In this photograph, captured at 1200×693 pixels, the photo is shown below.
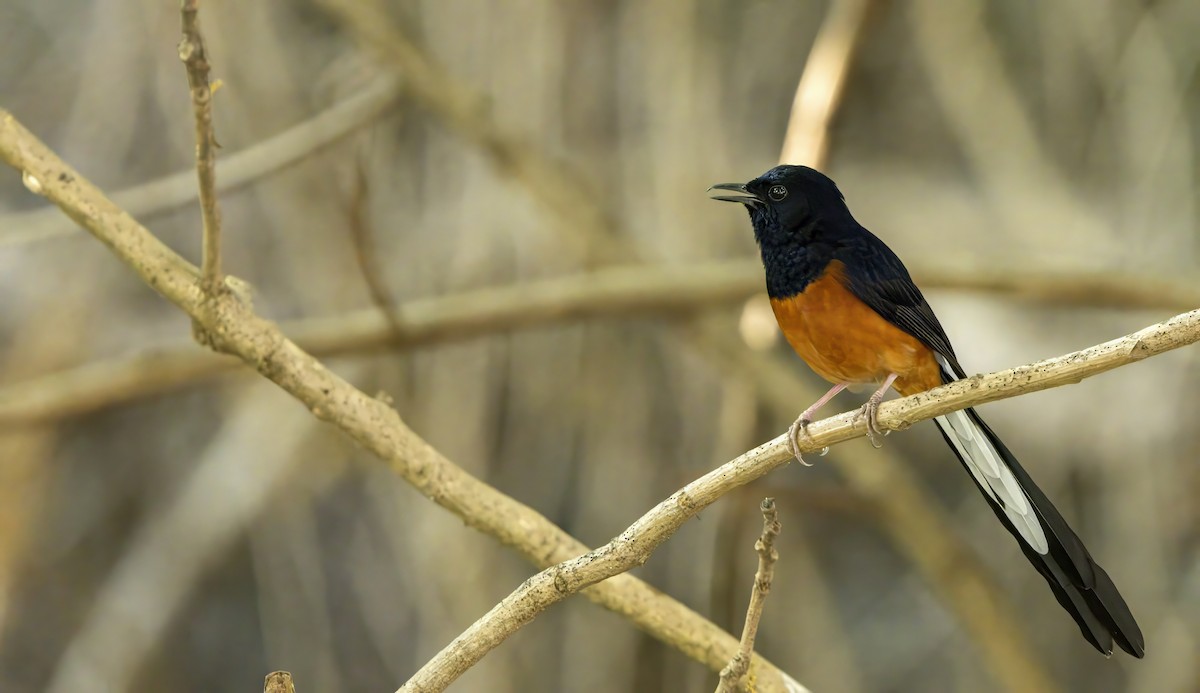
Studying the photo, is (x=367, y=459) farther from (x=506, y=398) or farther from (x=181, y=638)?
(x=181, y=638)

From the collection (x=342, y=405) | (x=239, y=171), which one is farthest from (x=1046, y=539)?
(x=239, y=171)

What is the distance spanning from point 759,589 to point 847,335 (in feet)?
1.90

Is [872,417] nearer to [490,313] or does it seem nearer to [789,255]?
[789,255]

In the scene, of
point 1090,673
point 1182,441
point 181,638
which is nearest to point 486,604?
point 181,638

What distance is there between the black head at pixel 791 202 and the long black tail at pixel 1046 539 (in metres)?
0.40

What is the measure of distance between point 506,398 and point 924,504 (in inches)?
51.8

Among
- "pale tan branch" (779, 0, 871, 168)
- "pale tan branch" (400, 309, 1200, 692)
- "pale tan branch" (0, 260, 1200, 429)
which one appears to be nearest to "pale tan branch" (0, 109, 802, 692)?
"pale tan branch" (400, 309, 1200, 692)

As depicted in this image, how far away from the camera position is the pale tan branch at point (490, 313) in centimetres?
282

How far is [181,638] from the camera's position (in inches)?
133

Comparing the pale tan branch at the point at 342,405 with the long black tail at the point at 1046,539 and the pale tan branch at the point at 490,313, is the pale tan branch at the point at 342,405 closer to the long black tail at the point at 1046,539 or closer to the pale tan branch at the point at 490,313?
the long black tail at the point at 1046,539

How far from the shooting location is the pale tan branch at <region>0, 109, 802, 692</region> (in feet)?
5.99

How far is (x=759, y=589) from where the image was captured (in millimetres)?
1274

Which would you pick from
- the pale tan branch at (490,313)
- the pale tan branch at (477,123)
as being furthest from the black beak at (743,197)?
the pale tan branch at (477,123)

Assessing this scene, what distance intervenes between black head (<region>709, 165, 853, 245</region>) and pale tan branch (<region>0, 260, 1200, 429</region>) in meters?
1.11
